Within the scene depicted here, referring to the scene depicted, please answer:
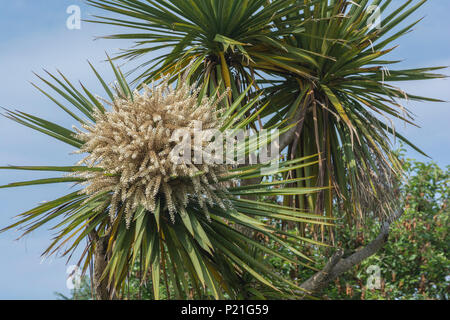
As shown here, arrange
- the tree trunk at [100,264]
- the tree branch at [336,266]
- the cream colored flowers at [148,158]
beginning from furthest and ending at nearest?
the tree branch at [336,266]
the tree trunk at [100,264]
the cream colored flowers at [148,158]

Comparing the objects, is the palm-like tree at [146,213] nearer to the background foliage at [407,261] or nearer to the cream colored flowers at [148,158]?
the cream colored flowers at [148,158]

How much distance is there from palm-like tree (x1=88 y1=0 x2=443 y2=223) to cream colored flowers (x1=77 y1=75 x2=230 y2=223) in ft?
4.63

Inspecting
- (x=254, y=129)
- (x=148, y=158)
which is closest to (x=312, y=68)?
(x=254, y=129)

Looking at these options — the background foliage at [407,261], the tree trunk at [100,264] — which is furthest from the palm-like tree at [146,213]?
the background foliage at [407,261]

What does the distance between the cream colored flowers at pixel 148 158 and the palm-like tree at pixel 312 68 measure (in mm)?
1410

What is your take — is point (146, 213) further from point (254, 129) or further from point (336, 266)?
point (336, 266)

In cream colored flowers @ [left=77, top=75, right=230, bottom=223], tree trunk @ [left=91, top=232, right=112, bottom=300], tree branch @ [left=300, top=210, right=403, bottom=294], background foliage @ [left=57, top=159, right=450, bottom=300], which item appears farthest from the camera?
background foliage @ [left=57, top=159, right=450, bottom=300]

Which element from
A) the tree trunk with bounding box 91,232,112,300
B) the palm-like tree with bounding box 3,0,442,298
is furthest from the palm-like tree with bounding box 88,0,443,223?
the tree trunk with bounding box 91,232,112,300

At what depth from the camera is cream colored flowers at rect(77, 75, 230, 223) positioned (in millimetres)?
2984

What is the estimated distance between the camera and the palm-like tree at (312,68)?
4668mm

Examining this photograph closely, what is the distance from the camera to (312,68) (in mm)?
5320

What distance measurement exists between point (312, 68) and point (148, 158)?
2.82 metres

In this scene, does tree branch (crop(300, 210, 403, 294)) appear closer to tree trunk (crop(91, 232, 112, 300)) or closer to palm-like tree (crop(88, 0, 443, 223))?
palm-like tree (crop(88, 0, 443, 223))
